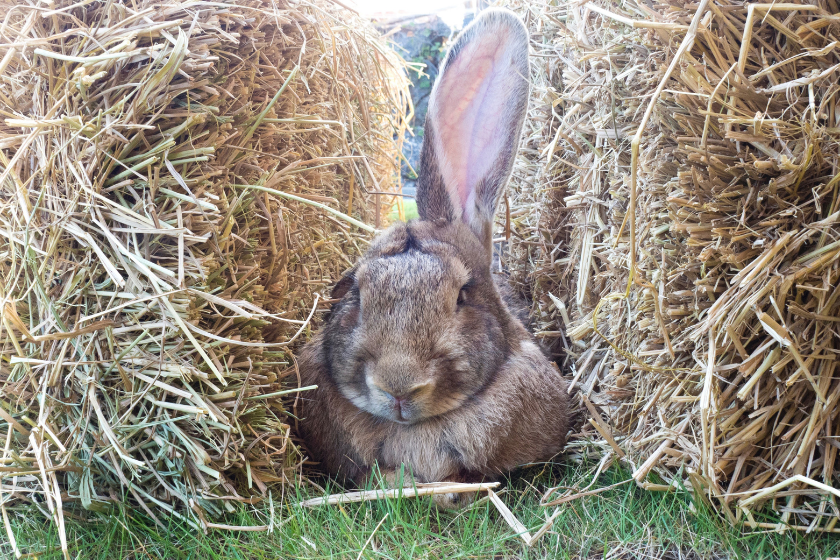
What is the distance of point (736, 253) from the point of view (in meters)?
2.24

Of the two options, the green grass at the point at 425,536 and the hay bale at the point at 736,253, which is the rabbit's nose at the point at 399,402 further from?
the hay bale at the point at 736,253

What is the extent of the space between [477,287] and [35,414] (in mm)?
1878

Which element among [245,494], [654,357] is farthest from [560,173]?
[245,494]

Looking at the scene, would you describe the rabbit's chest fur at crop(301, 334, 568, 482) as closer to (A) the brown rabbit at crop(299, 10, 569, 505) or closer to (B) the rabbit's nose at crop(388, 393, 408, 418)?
(A) the brown rabbit at crop(299, 10, 569, 505)

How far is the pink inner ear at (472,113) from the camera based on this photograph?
10.7ft

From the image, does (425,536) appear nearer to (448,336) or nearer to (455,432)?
(455,432)

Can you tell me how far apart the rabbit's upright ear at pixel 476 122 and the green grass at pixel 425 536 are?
148cm

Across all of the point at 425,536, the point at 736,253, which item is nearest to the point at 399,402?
the point at 425,536

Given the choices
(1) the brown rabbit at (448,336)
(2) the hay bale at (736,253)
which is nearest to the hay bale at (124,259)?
(1) the brown rabbit at (448,336)

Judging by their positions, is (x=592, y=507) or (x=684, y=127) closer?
A: (x=684, y=127)

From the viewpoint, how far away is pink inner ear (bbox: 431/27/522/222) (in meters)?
3.27

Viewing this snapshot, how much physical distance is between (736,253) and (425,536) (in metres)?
1.48

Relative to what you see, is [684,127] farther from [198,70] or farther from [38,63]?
[38,63]

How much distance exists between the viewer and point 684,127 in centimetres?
232
